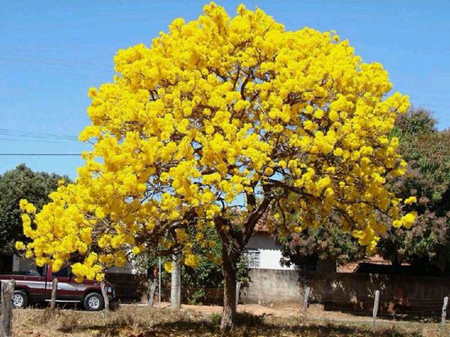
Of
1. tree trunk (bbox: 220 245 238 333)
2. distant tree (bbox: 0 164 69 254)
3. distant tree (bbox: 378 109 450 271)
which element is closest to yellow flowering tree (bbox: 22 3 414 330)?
tree trunk (bbox: 220 245 238 333)

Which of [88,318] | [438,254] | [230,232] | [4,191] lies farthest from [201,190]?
[4,191]

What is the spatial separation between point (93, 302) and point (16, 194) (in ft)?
26.0

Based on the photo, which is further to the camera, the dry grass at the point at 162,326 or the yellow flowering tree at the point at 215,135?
the dry grass at the point at 162,326

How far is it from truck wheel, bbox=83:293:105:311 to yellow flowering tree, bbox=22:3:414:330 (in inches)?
438

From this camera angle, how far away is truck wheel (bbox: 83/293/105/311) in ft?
86.5

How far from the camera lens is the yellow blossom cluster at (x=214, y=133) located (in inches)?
542

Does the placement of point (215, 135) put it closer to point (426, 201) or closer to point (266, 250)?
point (426, 201)

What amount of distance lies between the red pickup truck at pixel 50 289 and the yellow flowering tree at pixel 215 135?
1058 centimetres

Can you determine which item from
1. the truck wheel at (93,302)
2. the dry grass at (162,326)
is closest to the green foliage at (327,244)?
the dry grass at (162,326)

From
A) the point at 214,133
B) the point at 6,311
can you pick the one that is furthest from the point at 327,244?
the point at 6,311

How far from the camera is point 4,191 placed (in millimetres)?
31672

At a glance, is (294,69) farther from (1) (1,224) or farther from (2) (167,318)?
(1) (1,224)

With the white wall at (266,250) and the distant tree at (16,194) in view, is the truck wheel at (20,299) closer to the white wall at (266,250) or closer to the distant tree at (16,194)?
the distant tree at (16,194)

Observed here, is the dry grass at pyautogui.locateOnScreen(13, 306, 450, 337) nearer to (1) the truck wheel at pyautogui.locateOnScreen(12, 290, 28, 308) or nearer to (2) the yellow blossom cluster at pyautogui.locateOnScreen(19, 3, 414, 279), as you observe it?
(2) the yellow blossom cluster at pyautogui.locateOnScreen(19, 3, 414, 279)
